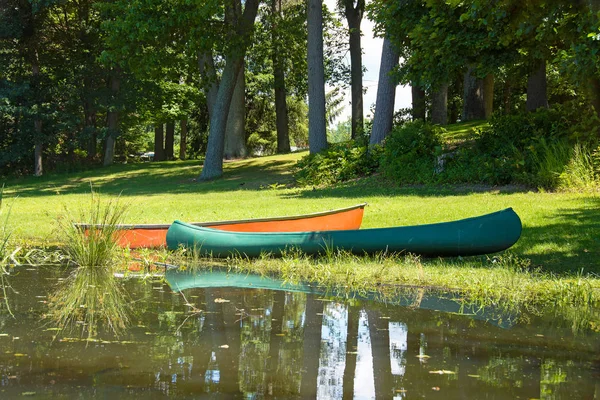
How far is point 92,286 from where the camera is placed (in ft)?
27.0

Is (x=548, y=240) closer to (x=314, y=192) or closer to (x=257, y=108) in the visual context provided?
(x=314, y=192)

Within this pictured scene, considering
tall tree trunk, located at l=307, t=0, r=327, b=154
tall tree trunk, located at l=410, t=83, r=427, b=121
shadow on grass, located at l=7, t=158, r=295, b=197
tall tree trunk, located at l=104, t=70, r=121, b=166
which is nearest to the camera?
shadow on grass, located at l=7, t=158, r=295, b=197

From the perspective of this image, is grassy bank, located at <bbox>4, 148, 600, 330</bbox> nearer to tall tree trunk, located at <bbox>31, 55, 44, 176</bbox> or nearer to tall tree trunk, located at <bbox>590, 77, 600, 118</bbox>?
tall tree trunk, located at <bbox>590, 77, 600, 118</bbox>

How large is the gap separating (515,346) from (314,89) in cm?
1846

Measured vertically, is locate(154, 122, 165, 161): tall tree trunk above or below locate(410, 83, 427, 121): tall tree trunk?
below

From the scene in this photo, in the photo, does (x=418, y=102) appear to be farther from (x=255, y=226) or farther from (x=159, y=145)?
(x=255, y=226)

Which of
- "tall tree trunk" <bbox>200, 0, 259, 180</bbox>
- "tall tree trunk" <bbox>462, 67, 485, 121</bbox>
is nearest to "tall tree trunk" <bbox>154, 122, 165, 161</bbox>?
"tall tree trunk" <bbox>200, 0, 259, 180</bbox>

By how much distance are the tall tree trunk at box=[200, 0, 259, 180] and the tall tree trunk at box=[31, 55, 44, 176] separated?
9.59 meters

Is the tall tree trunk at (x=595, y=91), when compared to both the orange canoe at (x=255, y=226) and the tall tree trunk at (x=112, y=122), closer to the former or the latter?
the orange canoe at (x=255, y=226)

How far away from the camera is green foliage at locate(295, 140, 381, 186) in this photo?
2078 centimetres

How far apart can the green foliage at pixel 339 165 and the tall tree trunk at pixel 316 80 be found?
151 cm

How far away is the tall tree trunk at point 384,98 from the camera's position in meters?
21.2

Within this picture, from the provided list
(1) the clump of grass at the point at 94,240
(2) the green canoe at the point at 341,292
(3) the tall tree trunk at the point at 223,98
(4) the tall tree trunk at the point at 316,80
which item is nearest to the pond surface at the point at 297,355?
(2) the green canoe at the point at 341,292

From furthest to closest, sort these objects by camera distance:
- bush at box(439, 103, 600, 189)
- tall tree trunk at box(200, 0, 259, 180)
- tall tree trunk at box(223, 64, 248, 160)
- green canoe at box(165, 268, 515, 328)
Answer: tall tree trunk at box(223, 64, 248, 160), tall tree trunk at box(200, 0, 259, 180), bush at box(439, 103, 600, 189), green canoe at box(165, 268, 515, 328)
